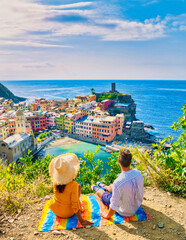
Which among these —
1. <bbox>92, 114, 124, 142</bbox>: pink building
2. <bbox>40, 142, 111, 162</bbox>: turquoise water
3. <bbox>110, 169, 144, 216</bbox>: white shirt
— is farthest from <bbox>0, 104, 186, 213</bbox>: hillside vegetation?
<bbox>92, 114, 124, 142</bbox>: pink building

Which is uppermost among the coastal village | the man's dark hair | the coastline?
Answer: the man's dark hair

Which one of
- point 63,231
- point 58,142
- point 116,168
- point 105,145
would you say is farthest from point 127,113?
point 63,231

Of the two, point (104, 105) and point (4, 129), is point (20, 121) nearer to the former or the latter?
point (4, 129)

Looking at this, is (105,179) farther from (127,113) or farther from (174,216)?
(127,113)

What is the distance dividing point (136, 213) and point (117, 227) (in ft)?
1.58

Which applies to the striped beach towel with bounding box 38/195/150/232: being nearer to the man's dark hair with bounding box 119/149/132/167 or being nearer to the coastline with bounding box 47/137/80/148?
the man's dark hair with bounding box 119/149/132/167

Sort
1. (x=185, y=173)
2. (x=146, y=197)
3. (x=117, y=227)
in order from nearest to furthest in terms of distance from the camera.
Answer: (x=117, y=227) → (x=185, y=173) → (x=146, y=197)

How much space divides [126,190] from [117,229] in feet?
2.20

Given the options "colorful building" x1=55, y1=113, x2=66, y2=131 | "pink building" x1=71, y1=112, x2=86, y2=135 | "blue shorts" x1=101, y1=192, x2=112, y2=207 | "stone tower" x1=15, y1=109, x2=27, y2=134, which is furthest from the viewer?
"colorful building" x1=55, y1=113, x2=66, y2=131

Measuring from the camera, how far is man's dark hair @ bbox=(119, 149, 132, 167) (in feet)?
9.17

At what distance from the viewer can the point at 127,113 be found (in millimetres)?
52531

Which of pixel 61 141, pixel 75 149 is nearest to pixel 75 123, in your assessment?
pixel 61 141

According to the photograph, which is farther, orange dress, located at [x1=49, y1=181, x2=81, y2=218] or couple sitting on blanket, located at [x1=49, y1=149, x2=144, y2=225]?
orange dress, located at [x1=49, y1=181, x2=81, y2=218]

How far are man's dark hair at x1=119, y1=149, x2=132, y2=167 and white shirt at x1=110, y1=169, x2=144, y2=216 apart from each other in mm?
194
